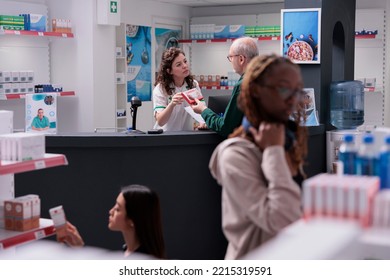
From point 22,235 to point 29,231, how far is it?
2.1 inches

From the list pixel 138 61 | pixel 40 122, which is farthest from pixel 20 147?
pixel 138 61

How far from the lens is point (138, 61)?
9.59m

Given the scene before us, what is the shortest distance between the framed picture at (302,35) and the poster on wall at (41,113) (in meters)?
2.70

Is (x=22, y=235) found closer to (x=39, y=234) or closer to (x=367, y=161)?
(x=39, y=234)

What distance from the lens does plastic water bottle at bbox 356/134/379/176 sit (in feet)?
6.61

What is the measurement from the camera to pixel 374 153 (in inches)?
82.5

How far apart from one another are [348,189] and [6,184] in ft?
7.72

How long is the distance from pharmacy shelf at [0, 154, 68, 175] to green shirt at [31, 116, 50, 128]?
3683 mm

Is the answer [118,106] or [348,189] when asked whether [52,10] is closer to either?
[118,106]

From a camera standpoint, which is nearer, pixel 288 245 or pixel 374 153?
pixel 288 245

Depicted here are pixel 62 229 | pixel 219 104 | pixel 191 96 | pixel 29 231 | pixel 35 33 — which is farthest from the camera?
pixel 35 33

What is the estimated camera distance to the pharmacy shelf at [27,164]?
9.98ft

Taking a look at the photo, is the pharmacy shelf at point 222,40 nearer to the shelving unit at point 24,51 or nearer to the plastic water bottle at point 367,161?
the shelving unit at point 24,51

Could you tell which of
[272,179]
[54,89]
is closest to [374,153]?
[272,179]
